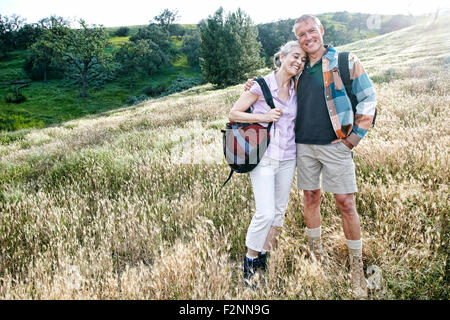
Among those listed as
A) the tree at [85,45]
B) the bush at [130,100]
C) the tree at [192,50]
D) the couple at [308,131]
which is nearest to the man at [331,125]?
the couple at [308,131]

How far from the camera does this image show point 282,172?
2.49m

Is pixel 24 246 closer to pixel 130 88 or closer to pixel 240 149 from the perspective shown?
pixel 240 149

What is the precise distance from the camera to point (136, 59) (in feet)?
196

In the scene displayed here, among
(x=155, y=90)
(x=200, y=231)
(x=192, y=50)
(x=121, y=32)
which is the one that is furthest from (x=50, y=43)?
(x=200, y=231)

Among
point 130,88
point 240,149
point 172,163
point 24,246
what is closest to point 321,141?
point 240,149

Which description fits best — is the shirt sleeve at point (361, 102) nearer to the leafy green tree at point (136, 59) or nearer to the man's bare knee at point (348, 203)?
the man's bare knee at point (348, 203)

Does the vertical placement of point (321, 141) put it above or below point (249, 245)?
above

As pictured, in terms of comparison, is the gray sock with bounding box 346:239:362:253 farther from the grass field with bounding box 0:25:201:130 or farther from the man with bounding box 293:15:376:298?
the grass field with bounding box 0:25:201:130

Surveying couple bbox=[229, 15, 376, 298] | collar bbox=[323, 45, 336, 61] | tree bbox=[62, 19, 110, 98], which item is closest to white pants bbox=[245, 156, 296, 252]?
couple bbox=[229, 15, 376, 298]

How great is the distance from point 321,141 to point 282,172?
1.50 feet

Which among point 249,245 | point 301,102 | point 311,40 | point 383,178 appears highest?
point 311,40
